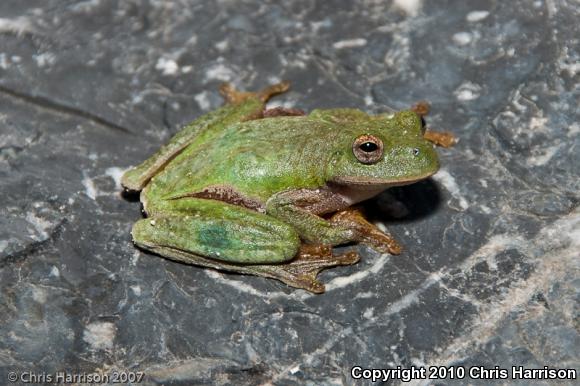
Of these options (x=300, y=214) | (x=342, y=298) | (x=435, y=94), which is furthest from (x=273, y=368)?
(x=435, y=94)

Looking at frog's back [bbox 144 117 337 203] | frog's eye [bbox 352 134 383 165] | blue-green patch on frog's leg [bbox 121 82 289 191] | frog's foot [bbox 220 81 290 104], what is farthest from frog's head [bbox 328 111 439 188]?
frog's foot [bbox 220 81 290 104]

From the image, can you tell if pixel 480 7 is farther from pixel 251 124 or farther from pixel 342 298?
pixel 342 298

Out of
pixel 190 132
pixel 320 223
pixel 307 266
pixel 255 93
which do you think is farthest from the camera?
pixel 255 93

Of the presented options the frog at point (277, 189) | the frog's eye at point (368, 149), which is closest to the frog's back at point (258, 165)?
the frog at point (277, 189)

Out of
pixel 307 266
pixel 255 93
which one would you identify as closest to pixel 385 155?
pixel 307 266

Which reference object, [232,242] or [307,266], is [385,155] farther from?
[232,242]

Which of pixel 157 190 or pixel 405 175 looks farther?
pixel 157 190

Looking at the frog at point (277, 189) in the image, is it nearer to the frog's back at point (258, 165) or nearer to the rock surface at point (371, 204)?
the frog's back at point (258, 165)
